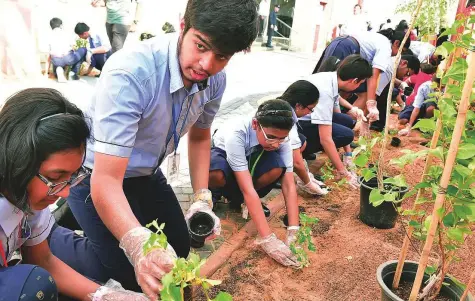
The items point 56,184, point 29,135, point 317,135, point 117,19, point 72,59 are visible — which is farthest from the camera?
point 72,59

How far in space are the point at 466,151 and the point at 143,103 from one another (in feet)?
4.42

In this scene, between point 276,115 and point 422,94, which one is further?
point 422,94

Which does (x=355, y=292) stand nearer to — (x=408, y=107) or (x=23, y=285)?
(x=23, y=285)

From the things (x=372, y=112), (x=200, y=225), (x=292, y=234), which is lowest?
(x=292, y=234)

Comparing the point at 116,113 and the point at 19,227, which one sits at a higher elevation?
the point at 116,113

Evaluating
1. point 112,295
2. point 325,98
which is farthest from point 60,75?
point 112,295

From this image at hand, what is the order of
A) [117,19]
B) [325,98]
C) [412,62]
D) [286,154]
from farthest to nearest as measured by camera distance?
1. [117,19]
2. [412,62]
3. [325,98]
4. [286,154]

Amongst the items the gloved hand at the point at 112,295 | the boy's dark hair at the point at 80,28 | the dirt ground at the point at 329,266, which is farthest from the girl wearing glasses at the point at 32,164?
the boy's dark hair at the point at 80,28

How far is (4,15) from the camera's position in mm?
6219

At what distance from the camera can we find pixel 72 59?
727 centimetres

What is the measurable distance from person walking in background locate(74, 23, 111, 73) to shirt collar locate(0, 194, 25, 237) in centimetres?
682

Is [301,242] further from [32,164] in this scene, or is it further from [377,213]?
[32,164]

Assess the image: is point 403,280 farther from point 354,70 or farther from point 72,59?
point 72,59

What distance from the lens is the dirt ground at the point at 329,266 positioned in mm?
2590
